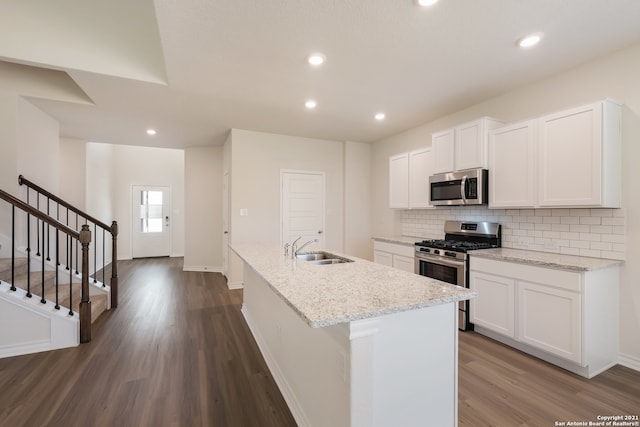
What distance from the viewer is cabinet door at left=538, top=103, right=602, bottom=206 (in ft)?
7.50

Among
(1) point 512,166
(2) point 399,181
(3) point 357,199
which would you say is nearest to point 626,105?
(1) point 512,166

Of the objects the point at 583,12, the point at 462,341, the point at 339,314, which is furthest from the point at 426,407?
the point at 583,12

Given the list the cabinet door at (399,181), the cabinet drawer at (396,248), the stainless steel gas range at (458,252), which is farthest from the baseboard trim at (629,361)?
the cabinet door at (399,181)

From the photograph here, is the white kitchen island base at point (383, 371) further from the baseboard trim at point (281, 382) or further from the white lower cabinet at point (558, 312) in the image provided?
the white lower cabinet at point (558, 312)

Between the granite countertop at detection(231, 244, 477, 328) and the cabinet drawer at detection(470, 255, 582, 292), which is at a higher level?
the granite countertop at detection(231, 244, 477, 328)

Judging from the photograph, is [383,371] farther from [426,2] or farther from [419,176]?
[419,176]

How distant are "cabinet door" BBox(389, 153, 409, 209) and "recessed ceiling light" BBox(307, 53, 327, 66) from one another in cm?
222

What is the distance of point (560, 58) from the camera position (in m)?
2.51

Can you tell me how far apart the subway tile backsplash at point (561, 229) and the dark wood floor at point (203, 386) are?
99cm

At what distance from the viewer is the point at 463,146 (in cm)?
329

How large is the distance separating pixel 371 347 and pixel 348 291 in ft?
0.99

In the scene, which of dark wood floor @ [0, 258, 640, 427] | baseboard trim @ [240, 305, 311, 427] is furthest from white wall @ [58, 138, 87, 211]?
→ baseboard trim @ [240, 305, 311, 427]

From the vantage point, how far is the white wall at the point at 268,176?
4672mm

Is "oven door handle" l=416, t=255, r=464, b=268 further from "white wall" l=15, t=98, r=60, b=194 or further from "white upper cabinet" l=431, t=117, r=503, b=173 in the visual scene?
"white wall" l=15, t=98, r=60, b=194
